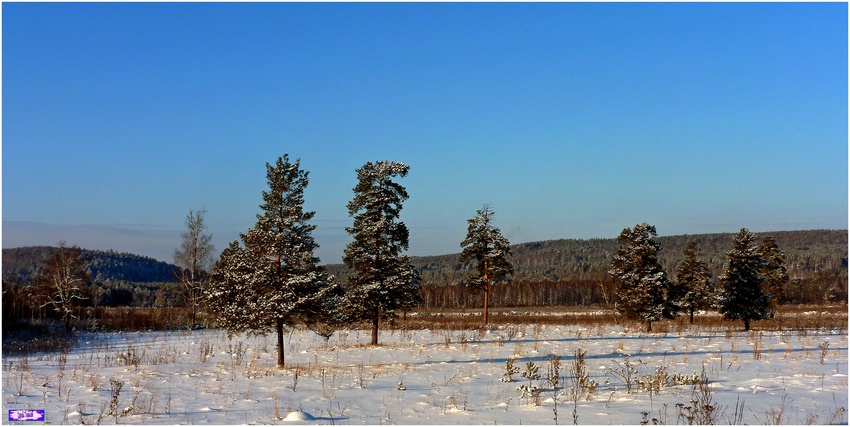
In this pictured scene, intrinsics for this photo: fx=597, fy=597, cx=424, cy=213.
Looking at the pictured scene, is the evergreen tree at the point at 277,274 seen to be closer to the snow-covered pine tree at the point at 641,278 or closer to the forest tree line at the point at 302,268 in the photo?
the forest tree line at the point at 302,268

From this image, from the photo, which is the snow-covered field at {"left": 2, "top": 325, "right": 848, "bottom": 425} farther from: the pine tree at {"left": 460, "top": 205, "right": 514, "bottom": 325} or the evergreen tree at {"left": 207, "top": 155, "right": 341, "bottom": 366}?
the pine tree at {"left": 460, "top": 205, "right": 514, "bottom": 325}

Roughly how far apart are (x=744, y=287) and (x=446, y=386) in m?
28.7

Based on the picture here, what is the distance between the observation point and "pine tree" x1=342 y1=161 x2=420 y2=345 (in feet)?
89.2

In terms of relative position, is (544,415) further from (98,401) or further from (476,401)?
(98,401)

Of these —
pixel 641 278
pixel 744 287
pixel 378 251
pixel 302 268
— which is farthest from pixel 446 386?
pixel 744 287

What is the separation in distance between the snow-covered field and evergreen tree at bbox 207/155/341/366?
165 cm

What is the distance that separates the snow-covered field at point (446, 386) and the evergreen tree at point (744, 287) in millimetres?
11708

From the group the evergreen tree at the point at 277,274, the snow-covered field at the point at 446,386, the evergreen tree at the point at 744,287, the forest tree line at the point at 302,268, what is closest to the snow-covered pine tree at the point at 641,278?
the forest tree line at the point at 302,268

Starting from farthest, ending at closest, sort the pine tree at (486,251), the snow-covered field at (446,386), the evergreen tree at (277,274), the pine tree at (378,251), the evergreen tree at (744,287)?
the pine tree at (486,251)
the evergreen tree at (744,287)
the pine tree at (378,251)
the evergreen tree at (277,274)
the snow-covered field at (446,386)

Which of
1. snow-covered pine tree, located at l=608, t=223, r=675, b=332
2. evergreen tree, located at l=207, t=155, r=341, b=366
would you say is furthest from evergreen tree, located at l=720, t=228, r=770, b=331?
Answer: evergreen tree, located at l=207, t=155, r=341, b=366

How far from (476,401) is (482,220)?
33709mm

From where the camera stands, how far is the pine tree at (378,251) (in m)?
27.2

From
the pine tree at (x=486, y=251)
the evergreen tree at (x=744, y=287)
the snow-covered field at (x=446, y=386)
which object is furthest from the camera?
the pine tree at (x=486, y=251)

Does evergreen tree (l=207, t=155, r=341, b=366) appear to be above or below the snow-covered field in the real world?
above
